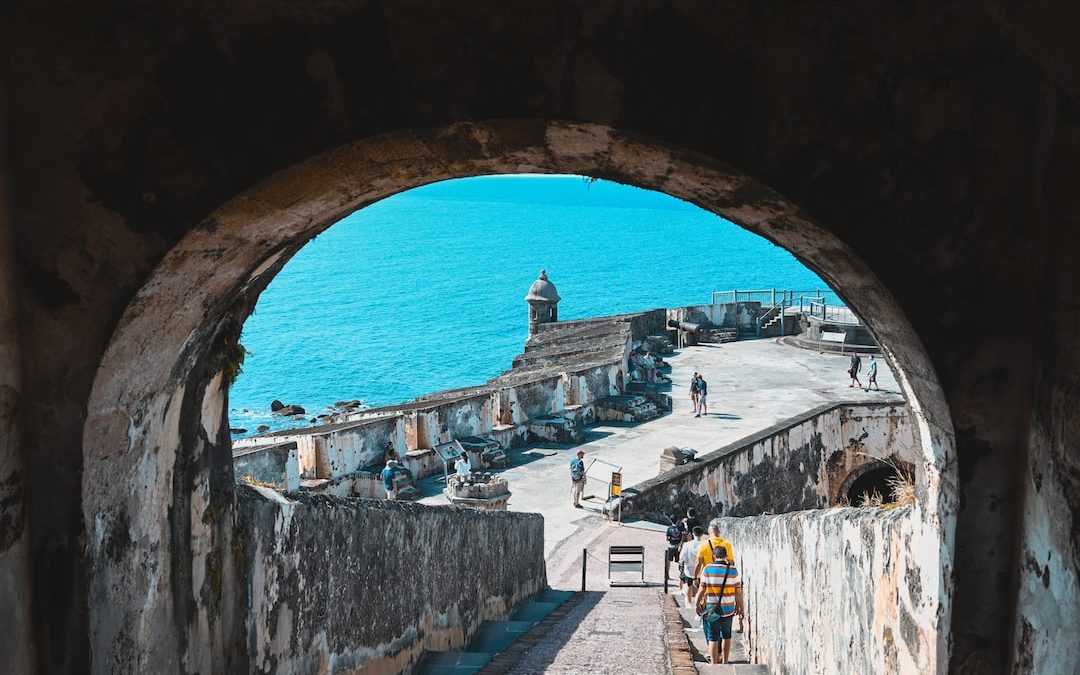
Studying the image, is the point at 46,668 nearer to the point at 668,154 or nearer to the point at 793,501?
the point at 668,154

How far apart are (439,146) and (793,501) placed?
16.8 m

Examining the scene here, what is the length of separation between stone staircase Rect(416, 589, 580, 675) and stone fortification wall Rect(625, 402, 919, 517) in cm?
534

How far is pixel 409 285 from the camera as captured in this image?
9100cm

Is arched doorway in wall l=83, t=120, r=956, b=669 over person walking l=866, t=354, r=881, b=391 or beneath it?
over

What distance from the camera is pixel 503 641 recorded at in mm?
7305

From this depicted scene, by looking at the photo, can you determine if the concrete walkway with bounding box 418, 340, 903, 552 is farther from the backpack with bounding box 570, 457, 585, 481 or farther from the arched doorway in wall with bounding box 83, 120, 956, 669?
the arched doorway in wall with bounding box 83, 120, 956, 669

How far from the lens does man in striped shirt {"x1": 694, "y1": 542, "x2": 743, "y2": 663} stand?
6648 mm

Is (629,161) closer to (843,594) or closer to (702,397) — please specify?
(843,594)

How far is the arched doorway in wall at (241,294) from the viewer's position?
2.66m

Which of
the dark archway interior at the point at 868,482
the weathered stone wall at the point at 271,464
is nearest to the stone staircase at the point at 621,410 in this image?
the dark archway interior at the point at 868,482

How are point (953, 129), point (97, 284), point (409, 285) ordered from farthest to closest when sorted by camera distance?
point (409, 285) → point (97, 284) → point (953, 129)

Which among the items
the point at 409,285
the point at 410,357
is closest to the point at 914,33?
the point at 410,357

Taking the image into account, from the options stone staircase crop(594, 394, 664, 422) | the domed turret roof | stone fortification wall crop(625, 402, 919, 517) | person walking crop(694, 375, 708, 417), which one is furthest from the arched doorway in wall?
the domed turret roof

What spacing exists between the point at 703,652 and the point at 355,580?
3.54 meters
